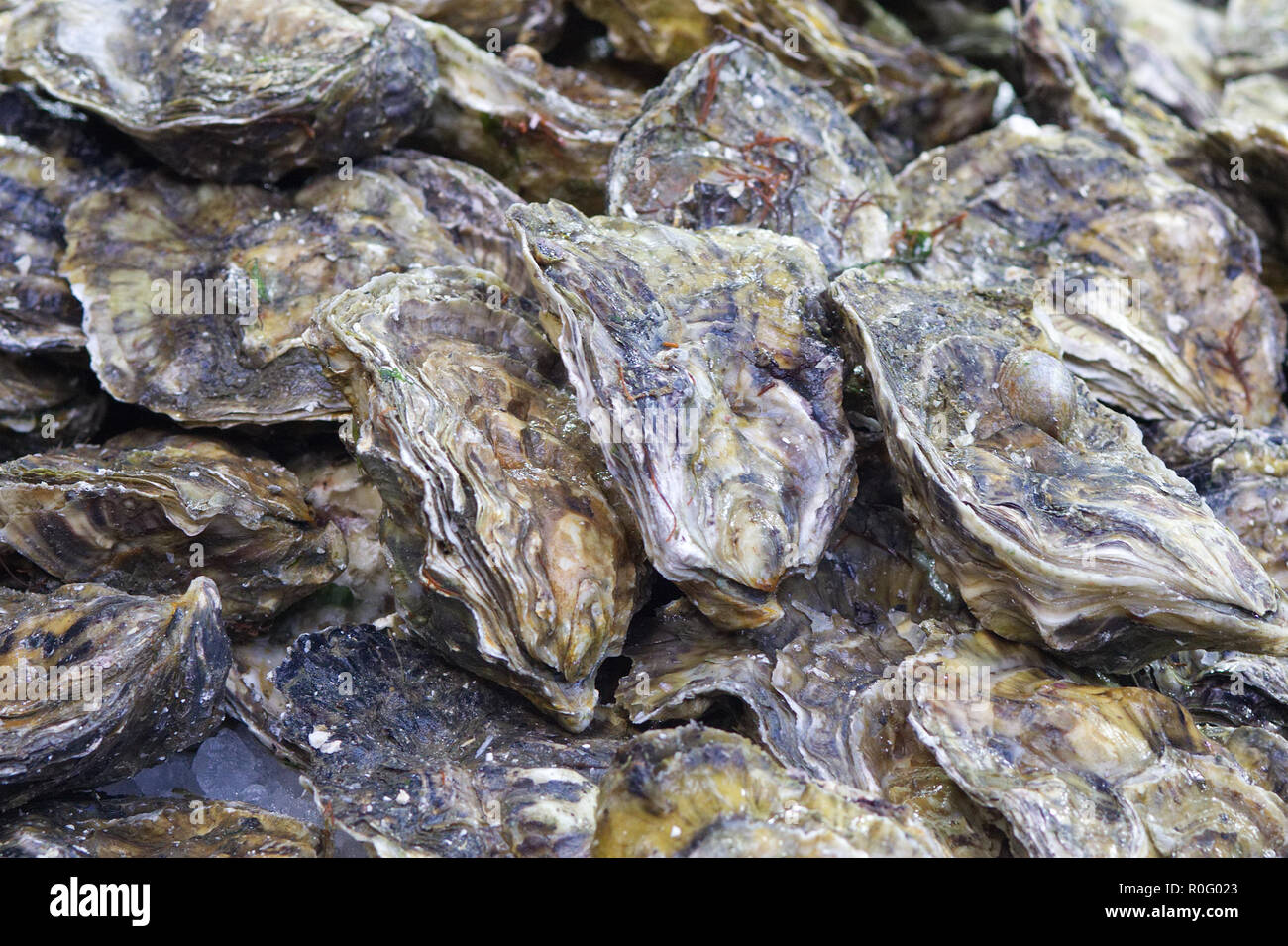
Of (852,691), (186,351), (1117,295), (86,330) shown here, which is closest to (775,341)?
(852,691)

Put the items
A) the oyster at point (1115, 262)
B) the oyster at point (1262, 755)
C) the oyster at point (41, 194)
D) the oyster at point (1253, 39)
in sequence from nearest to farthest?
the oyster at point (1262, 755), the oyster at point (41, 194), the oyster at point (1115, 262), the oyster at point (1253, 39)

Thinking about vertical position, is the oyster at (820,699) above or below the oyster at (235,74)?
below

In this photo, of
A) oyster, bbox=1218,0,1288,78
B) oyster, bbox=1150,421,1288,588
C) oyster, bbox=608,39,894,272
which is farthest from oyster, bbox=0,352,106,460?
oyster, bbox=1218,0,1288,78

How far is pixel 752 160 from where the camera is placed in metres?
3.22

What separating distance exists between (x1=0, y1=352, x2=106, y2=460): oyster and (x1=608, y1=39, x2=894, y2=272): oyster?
63.8 inches

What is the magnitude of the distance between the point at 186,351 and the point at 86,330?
0.26 metres

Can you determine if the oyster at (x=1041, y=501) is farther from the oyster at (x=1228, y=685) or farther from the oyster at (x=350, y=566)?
the oyster at (x=350, y=566)

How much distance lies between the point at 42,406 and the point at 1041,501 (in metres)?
2.63

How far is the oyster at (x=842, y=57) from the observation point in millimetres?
3629

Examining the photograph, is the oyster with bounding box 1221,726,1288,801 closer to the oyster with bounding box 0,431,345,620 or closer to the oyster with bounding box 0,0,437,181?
the oyster with bounding box 0,431,345,620

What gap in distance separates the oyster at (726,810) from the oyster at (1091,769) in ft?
1.01

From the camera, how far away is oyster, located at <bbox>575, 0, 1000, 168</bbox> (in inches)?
143

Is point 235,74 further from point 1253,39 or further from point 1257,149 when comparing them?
point 1253,39

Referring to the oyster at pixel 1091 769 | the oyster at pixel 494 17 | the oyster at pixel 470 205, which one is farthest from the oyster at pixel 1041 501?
the oyster at pixel 494 17
